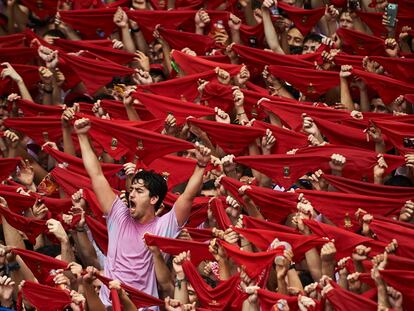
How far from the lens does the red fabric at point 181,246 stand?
1026cm

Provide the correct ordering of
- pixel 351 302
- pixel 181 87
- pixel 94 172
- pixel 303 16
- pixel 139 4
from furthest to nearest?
pixel 139 4 < pixel 303 16 < pixel 181 87 < pixel 94 172 < pixel 351 302

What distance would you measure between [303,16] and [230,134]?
175 cm

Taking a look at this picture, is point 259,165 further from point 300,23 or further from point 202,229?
point 300,23

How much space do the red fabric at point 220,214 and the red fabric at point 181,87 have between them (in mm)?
1780

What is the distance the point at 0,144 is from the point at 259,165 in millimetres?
2076

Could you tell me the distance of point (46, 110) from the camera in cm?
1259

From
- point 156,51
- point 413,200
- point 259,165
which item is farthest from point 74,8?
point 413,200

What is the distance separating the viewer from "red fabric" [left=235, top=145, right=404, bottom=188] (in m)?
11.2

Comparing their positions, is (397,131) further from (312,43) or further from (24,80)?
(24,80)

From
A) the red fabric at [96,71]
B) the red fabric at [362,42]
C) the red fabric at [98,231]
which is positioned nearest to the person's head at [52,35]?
the red fabric at [96,71]

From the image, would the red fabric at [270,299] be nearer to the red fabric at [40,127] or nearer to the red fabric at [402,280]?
the red fabric at [402,280]

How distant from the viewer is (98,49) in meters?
13.2

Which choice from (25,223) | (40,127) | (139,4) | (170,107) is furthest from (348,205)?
(139,4)

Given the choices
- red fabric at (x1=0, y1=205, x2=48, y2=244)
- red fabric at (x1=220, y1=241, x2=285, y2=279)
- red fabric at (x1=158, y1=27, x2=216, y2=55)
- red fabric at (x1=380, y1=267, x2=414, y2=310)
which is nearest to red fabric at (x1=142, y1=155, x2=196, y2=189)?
red fabric at (x1=0, y1=205, x2=48, y2=244)
